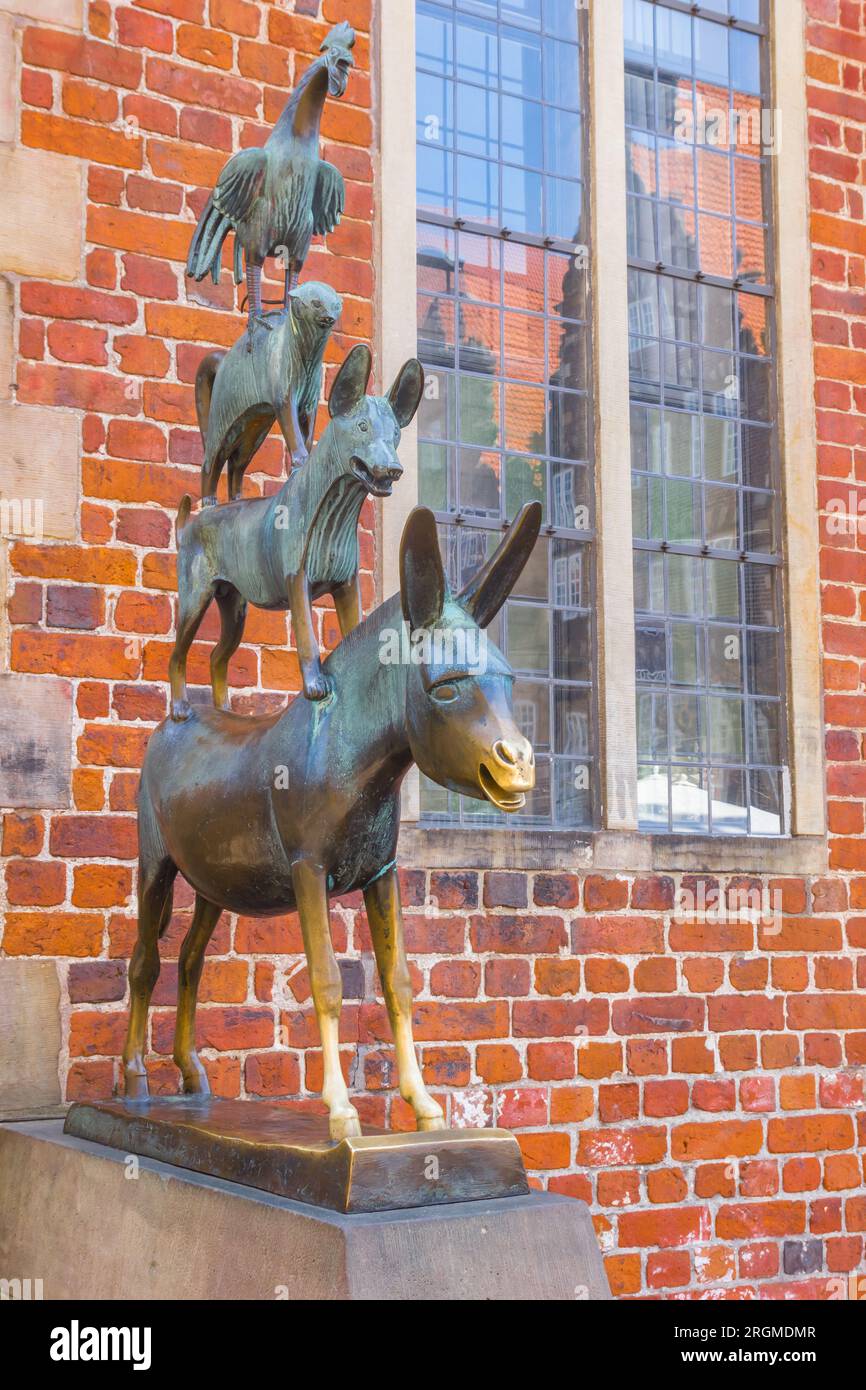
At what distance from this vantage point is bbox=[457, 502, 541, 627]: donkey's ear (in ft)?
7.93

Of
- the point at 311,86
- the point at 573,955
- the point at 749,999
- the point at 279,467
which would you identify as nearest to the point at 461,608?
the point at 311,86

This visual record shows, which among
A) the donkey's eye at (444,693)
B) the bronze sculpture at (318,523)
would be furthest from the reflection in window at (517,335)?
the donkey's eye at (444,693)

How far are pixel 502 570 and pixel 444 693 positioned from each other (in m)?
0.22

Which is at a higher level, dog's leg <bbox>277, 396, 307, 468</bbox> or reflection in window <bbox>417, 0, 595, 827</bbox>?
reflection in window <bbox>417, 0, 595, 827</bbox>

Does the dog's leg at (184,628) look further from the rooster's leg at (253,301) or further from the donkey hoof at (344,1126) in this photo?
the donkey hoof at (344,1126)

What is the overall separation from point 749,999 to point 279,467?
2.39m

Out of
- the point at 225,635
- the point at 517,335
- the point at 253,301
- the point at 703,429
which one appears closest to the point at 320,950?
the point at 225,635

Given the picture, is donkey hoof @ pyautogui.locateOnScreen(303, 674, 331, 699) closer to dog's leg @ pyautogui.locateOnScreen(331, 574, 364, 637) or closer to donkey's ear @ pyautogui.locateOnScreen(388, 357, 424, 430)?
dog's leg @ pyautogui.locateOnScreen(331, 574, 364, 637)

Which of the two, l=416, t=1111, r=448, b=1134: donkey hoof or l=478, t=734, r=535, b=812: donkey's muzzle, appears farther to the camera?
l=416, t=1111, r=448, b=1134: donkey hoof

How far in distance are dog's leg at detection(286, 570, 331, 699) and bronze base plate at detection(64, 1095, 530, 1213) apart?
711mm

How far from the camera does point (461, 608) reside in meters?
2.43

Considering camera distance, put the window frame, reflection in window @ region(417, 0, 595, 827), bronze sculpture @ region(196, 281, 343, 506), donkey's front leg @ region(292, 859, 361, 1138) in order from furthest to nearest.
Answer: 1. reflection in window @ region(417, 0, 595, 827)
2. the window frame
3. bronze sculpture @ region(196, 281, 343, 506)
4. donkey's front leg @ region(292, 859, 361, 1138)

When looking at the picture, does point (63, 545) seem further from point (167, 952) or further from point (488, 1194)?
point (488, 1194)

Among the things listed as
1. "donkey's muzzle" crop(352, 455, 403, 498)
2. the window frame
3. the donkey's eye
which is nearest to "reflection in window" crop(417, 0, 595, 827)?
the window frame
